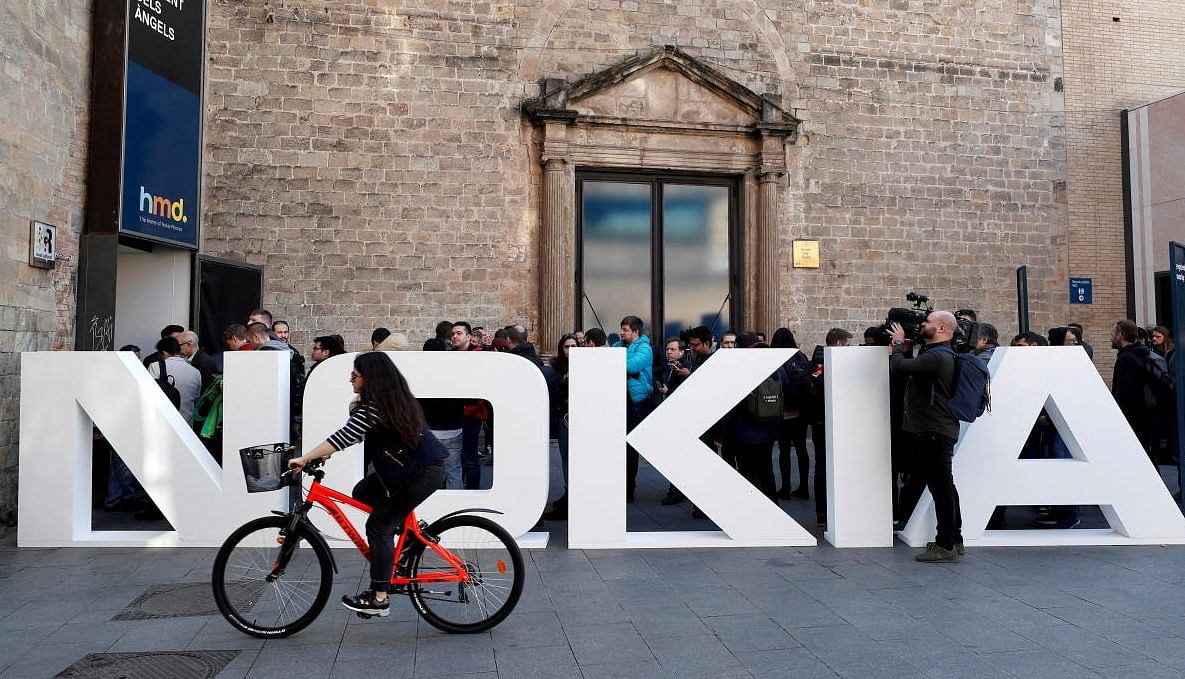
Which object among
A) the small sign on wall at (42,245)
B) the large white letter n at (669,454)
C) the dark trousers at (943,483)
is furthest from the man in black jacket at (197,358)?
the dark trousers at (943,483)

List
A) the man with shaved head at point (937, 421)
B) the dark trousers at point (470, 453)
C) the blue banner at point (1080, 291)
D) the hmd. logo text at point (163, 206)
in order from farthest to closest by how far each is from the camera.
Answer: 1. the blue banner at point (1080, 291)
2. the hmd. logo text at point (163, 206)
3. the dark trousers at point (470, 453)
4. the man with shaved head at point (937, 421)

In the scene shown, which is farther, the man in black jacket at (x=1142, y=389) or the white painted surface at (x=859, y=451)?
the man in black jacket at (x=1142, y=389)

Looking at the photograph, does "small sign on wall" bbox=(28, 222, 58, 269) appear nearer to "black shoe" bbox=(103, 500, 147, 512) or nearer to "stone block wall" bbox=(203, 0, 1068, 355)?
"black shoe" bbox=(103, 500, 147, 512)

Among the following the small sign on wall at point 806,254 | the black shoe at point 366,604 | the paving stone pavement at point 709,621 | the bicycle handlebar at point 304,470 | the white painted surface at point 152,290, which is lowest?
the paving stone pavement at point 709,621

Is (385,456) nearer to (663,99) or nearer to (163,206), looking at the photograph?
(163,206)

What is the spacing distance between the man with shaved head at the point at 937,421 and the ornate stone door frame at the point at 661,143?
794 centimetres

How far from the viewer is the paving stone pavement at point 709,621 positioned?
4.00 metres

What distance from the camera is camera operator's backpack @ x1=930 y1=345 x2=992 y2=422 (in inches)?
235

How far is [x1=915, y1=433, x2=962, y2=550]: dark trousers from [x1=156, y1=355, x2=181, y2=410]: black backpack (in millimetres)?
6017

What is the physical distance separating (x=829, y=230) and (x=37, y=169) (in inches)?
439

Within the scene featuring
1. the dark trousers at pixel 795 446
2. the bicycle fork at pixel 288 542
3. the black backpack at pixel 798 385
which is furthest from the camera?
the dark trousers at pixel 795 446

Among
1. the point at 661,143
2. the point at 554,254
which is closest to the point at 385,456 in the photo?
the point at 554,254

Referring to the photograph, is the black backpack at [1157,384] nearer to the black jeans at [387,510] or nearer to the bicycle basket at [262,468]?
the black jeans at [387,510]

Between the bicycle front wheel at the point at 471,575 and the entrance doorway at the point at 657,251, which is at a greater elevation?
the entrance doorway at the point at 657,251
